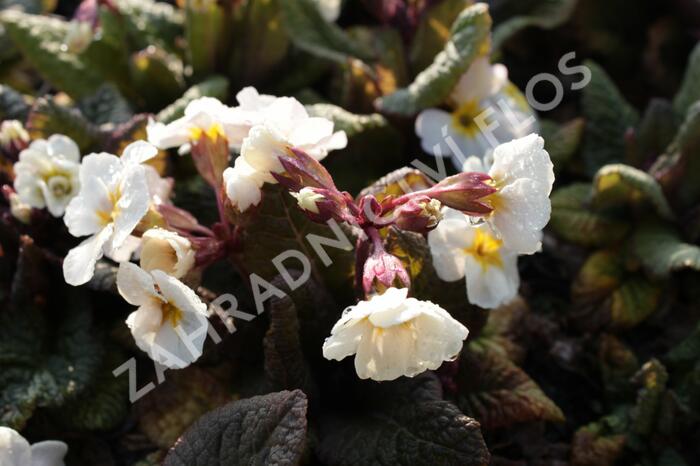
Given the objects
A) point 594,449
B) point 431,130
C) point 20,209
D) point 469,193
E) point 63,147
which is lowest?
point 594,449

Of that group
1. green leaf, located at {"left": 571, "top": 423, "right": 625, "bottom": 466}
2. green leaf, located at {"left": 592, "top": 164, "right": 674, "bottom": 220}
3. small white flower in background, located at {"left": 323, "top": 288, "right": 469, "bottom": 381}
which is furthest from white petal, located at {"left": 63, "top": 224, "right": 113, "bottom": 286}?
green leaf, located at {"left": 592, "top": 164, "right": 674, "bottom": 220}

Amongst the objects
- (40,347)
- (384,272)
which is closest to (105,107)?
(40,347)

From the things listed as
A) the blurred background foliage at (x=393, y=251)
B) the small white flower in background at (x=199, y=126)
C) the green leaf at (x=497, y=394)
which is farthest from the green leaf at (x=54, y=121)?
the green leaf at (x=497, y=394)

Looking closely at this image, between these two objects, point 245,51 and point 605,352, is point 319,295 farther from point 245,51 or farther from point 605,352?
point 245,51

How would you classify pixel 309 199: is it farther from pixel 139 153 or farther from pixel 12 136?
pixel 12 136

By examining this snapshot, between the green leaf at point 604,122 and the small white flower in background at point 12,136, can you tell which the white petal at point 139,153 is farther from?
the green leaf at point 604,122

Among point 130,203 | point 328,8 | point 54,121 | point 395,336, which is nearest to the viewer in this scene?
point 395,336

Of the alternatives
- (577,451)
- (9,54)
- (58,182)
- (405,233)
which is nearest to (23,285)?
(58,182)
